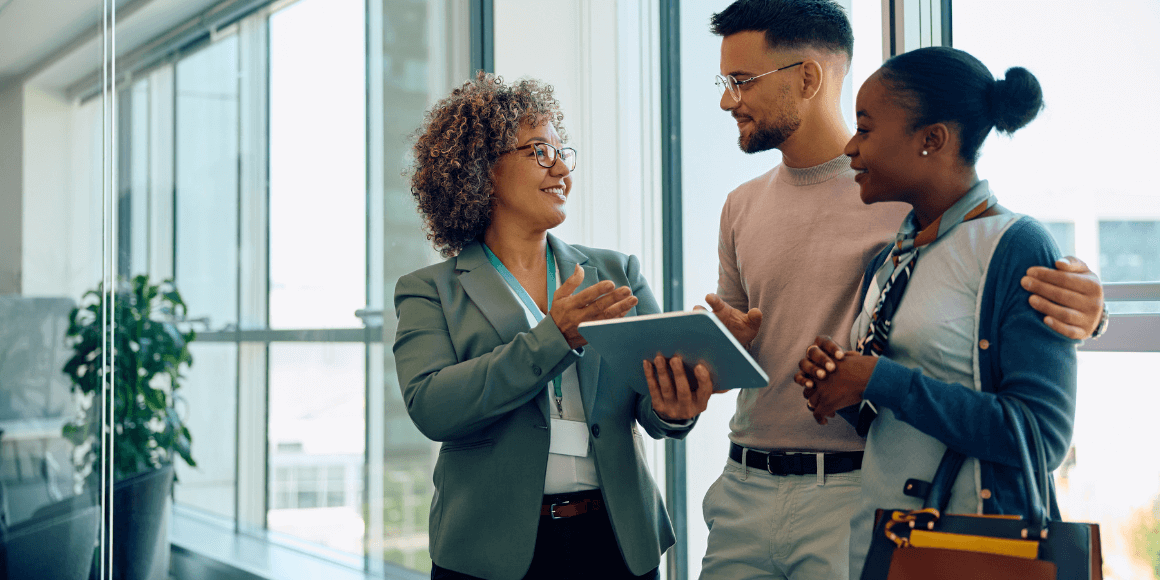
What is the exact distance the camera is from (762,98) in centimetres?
170

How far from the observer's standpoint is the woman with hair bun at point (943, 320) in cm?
113

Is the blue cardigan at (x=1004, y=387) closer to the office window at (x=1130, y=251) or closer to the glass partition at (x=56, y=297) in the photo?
the office window at (x=1130, y=251)

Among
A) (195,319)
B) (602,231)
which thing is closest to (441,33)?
(602,231)

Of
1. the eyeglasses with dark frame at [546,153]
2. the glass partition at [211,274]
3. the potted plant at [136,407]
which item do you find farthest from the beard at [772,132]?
the potted plant at [136,407]

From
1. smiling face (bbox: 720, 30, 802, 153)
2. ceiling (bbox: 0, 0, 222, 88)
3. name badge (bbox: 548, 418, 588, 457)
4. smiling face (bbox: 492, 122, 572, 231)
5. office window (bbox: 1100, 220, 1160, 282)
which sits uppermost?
ceiling (bbox: 0, 0, 222, 88)

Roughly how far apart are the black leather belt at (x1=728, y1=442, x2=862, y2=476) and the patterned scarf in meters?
0.17

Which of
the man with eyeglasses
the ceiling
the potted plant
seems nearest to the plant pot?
the potted plant

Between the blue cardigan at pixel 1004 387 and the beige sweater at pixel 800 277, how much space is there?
13.1 inches

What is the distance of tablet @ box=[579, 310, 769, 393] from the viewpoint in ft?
3.94

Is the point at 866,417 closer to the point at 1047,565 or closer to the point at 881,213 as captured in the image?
the point at 1047,565

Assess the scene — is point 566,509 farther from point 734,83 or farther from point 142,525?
point 142,525

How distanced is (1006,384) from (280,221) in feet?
9.94

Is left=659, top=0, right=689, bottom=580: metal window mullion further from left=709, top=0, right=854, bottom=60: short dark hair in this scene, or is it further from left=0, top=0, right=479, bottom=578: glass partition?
left=709, top=0, right=854, bottom=60: short dark hair

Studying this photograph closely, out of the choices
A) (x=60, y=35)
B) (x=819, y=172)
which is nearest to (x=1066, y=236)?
(x=819, y=172)
